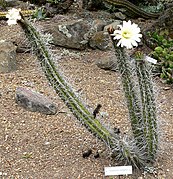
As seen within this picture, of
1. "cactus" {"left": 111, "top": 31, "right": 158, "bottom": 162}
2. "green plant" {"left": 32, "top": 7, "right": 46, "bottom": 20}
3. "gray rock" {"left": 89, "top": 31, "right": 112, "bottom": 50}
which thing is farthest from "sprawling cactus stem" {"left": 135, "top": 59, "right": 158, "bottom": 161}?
"green plant" {"left": 32, "top": 7, "right": 46, "bottom": 20}

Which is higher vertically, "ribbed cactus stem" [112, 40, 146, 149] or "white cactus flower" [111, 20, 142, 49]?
"white cactus flower" [111, 20, 142, 49]

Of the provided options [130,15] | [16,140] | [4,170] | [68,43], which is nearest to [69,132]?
[16,140]

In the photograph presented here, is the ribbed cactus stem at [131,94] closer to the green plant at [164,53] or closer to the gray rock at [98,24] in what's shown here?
the green plant at [164,53]

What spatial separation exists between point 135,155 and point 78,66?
7.17 ft

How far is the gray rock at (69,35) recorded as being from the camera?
543 centimetres

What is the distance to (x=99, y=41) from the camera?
5484 mm

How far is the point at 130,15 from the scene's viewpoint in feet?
21.0

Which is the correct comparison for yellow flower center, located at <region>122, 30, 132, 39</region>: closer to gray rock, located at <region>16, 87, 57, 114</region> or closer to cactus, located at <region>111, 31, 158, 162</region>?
cactus, located at <region>111, 31, 158, 162</region>

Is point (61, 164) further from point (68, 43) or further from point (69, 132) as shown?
point (68, 43)

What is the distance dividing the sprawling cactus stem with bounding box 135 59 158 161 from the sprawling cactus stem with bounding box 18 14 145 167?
0.12m

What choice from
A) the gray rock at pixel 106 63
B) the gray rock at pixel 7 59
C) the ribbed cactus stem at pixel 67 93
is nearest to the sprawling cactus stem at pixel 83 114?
the ribbed cactus stem at pixel 67 93

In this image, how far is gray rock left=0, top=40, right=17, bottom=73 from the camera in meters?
4.79

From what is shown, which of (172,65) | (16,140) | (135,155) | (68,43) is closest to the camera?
(135,155)

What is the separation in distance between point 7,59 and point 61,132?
1453mm
